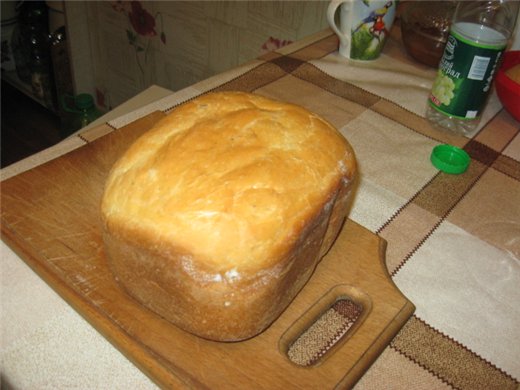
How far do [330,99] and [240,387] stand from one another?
2.75ft

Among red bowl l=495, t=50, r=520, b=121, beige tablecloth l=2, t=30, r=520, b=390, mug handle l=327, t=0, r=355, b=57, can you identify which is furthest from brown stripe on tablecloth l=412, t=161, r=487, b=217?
mug handle l=327, t=0, r=355, b=57

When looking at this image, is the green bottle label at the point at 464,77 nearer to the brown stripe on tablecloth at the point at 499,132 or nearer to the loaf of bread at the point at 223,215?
the brown stripe on tablecloth at the point at 499,132

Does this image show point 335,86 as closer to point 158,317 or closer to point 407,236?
point 407,236

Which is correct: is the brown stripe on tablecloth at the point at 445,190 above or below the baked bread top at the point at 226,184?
below

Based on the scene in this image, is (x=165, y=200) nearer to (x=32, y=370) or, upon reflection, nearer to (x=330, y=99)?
(x=32, y=370)

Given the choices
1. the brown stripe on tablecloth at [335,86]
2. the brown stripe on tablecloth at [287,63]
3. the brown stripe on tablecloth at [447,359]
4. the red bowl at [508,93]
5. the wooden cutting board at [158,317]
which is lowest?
the brown stripe on tablecloth at [447,359]

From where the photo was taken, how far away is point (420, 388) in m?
0.63

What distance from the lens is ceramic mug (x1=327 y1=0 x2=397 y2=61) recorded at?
124 centimetres

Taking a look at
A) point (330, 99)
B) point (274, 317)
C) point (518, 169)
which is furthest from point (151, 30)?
point (274, 317)

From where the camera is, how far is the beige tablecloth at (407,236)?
24.9 inches

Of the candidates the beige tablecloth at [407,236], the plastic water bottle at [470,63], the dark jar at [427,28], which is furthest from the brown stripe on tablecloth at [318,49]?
the plastic water bottle at [470,63]

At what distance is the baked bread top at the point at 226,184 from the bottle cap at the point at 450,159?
41 centimetres

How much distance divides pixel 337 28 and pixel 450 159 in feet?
1.81

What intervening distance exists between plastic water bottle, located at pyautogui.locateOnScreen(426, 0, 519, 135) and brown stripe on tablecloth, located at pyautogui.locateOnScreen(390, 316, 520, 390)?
579 mm
